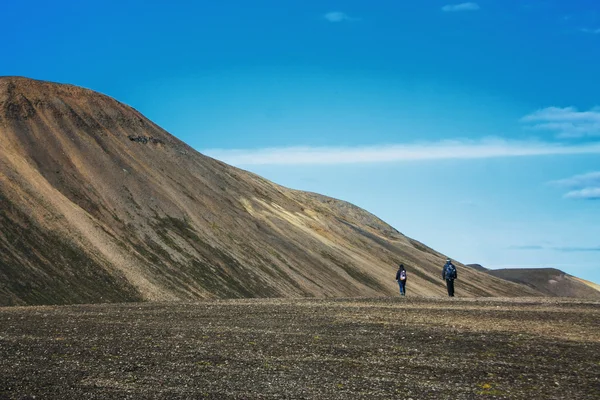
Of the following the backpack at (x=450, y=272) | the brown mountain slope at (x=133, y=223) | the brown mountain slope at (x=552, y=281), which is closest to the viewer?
the backpack at (x=450, y=272)

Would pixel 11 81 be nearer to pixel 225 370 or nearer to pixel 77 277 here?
pixel 77 277

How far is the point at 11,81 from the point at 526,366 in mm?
66011

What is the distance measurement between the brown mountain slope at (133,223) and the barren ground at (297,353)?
1775 cm

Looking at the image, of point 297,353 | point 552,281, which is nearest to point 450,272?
point 297,353

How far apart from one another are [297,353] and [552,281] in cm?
14627

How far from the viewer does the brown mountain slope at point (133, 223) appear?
4866 cm

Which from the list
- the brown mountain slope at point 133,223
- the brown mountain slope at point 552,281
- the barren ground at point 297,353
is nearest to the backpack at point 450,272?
the barren ground at point 297,353

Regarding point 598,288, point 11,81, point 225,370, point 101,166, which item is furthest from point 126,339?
point 598,288

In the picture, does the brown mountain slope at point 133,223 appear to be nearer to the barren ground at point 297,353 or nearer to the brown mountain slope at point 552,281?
the barren ground at point 297,353

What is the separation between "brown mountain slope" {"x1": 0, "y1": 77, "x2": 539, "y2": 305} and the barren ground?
1775 centimetres

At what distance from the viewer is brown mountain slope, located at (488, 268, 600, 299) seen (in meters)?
150

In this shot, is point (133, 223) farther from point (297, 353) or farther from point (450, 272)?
point (297, 353)

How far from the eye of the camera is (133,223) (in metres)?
61.6

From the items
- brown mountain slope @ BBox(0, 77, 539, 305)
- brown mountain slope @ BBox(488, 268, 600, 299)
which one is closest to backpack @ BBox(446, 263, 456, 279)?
brown mountain slope @ BBox(0, 77, 539, 305)
